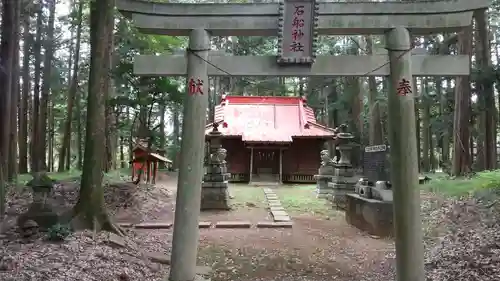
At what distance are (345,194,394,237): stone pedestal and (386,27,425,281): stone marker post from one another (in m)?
4.06

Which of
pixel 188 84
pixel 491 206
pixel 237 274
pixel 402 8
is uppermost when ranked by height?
pixel 402 8

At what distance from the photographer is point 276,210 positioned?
12.4 m

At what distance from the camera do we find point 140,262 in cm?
653

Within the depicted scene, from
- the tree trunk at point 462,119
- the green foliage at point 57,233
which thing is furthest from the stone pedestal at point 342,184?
the green foliage at point 57,233

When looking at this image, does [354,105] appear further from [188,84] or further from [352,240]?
[188,84]

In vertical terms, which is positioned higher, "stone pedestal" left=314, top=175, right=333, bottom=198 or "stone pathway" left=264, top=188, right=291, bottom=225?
"stone pedestal" left=314, top=175, right=333, bottom=198

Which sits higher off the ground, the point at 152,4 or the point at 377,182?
the point at 152,4

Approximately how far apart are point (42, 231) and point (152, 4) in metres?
4.42

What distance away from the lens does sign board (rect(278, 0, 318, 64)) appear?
564cm

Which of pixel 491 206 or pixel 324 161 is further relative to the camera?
pixel 324 161

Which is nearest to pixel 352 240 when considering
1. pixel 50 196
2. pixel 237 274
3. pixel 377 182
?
pixel 377 182

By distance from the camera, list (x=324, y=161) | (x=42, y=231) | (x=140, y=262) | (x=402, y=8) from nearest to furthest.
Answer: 1. (x=402, y=8)
2. (x=140, y=262)
3. (x=42, y=231)
4. (x=324, y=161)

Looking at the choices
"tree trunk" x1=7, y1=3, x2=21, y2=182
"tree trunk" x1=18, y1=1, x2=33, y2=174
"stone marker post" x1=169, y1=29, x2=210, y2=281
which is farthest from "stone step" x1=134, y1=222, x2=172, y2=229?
"tree trunk" x1=18, y1=1, x2=33, y2=174

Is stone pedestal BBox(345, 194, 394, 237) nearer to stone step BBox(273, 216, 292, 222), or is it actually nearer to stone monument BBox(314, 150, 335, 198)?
stone step BBox(273, 216, 292, 222)
